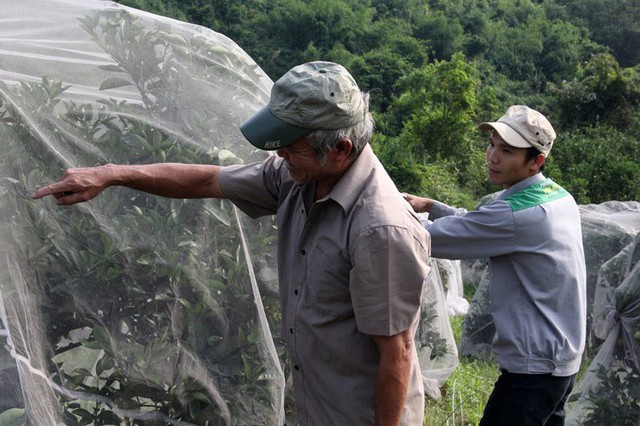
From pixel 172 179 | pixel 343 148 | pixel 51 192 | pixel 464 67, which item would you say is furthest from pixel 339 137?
pixel 464 67

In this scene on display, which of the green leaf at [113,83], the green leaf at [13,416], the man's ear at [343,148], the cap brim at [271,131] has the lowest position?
the green leaf at [13,416]

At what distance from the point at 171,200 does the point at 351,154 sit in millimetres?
759

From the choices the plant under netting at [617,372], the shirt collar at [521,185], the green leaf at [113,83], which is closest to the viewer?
the green leaf at [113,83]

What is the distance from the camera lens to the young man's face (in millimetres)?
2896

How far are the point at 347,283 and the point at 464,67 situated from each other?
15248 millimetres

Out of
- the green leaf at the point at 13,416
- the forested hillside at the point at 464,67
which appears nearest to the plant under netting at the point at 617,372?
the green leaf at the point at 13,416

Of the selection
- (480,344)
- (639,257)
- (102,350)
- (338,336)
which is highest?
(338,336)

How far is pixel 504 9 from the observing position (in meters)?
30.6

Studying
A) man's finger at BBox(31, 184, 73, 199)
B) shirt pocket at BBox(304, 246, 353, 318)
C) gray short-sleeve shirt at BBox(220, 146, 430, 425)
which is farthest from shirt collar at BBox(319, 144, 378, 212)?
man's finger at BBox(31, 184, 73, 199)

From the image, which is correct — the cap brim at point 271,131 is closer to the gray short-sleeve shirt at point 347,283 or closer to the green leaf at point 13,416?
the gray short-sleeve shirt at point 347,283

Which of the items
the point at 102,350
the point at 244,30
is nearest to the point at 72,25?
the point at 102,350

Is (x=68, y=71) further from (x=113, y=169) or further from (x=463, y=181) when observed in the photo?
(x=463, y=181)

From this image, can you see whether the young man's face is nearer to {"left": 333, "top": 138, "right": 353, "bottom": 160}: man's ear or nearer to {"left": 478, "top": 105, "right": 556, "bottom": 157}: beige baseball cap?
{"left": 478, "top": 105, "right": 556, "bottom": 157}: beige baseball cap

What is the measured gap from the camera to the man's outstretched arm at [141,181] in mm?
2090
